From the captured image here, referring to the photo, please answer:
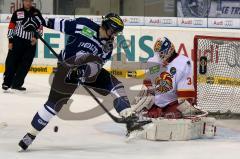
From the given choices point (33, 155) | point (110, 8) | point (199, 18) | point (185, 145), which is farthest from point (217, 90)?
point (110, 8)

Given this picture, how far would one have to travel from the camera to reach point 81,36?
559 cm

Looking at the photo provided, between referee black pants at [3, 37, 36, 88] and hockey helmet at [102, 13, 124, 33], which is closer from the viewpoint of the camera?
hockey helmet at [102, 13, 124, 33]

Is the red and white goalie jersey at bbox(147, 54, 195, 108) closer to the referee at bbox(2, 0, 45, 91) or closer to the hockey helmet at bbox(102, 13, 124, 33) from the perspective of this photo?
the hockey helmet at bbox(102, 13, 124, 33)

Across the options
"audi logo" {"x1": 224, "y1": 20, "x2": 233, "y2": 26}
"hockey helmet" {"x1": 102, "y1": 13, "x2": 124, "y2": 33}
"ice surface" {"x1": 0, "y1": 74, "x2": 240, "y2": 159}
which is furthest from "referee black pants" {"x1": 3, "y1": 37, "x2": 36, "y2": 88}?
"hockey helmet" {"x1": 102, "y1": 13, "x2": 124, "y2": 33}

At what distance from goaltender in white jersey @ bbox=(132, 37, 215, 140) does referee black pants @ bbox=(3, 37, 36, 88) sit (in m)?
3.21

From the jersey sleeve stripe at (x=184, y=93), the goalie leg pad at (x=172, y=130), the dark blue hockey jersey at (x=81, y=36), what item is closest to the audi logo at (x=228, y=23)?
the jersey sleeve stripe at (x=184, y=93)

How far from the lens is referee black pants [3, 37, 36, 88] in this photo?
30.6ft

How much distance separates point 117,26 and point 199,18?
20.5 ft

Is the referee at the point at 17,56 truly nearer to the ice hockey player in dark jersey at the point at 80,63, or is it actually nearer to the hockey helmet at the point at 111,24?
the ice hockey player in dark jersey at the point at 80,63

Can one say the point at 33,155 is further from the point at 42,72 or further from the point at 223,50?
the point at 42,72

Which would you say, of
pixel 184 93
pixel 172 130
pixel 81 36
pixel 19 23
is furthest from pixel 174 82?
pixel 19 23

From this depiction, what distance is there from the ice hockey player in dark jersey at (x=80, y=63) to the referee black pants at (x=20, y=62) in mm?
3699

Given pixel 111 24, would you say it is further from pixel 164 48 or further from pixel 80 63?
pixel 164 48

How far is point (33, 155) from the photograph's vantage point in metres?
5.30
